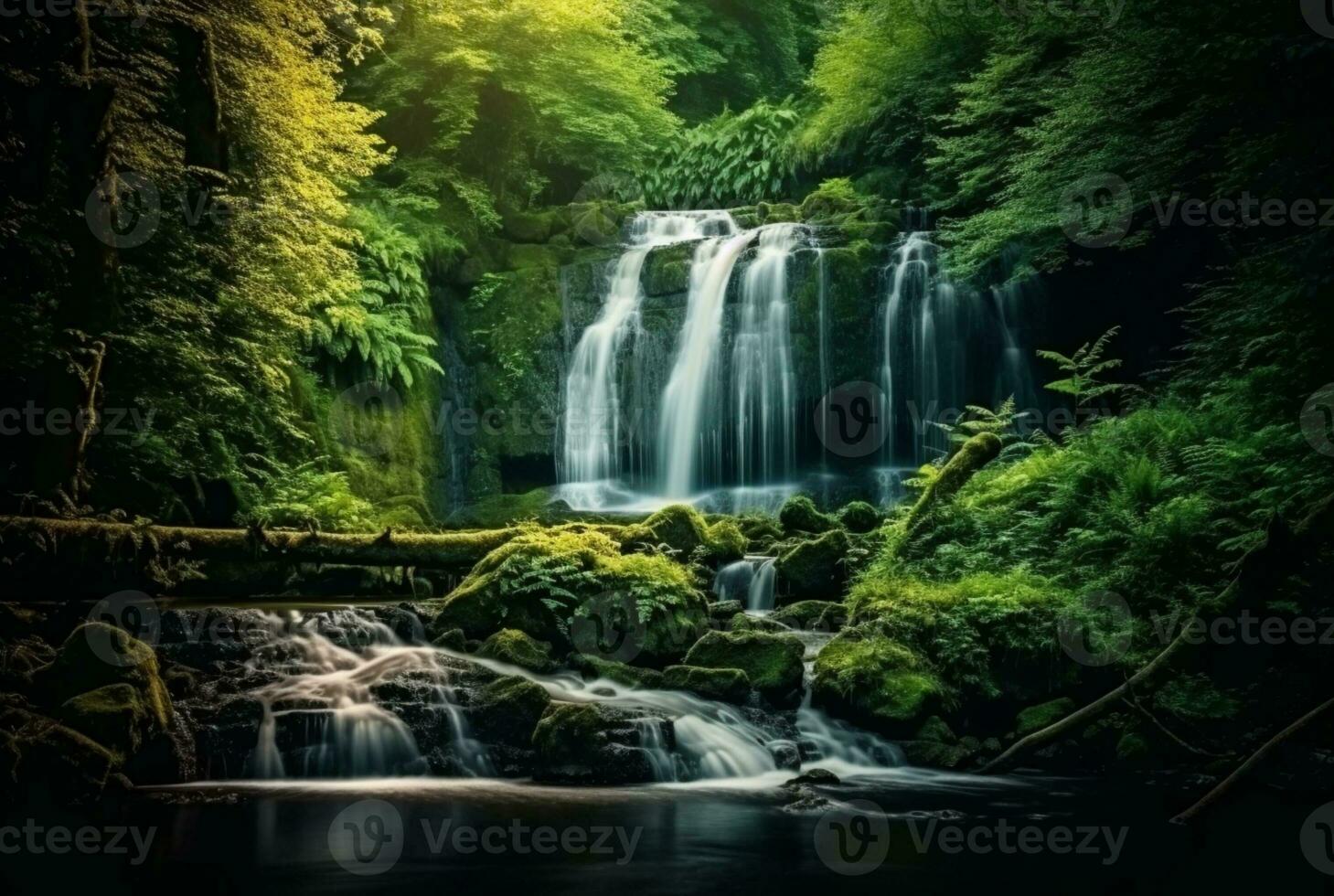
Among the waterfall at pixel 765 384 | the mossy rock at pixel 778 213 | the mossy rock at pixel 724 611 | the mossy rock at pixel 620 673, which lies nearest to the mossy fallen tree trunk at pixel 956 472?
the mossy rock at pixel 724 611

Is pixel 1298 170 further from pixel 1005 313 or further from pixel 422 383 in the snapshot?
pixel 422 383

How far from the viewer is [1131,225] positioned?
14234 mm

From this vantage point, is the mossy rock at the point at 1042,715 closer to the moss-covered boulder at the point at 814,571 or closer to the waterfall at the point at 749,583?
the moss-covered boulder at the point at 814,571

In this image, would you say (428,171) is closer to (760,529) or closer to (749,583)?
(760,529)

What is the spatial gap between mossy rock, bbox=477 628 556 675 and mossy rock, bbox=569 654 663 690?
14.0 inches

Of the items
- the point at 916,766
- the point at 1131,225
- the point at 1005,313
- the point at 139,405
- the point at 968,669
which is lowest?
the point at 916,766

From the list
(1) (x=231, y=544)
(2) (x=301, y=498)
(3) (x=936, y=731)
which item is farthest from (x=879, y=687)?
(2) (x=301, y=498)

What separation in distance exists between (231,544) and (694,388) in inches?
373

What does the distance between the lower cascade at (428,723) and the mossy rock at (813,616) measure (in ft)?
6.54

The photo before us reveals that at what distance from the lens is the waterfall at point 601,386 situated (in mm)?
18141

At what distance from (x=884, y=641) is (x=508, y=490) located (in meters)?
11.1

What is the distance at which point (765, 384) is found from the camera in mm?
17281

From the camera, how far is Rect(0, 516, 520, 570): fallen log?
8.75 metres

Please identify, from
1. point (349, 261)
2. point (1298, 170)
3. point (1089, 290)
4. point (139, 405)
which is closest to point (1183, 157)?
point (1298, 170)
